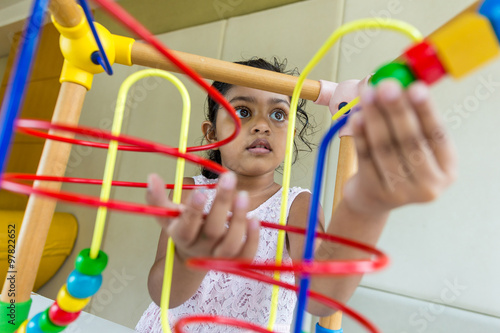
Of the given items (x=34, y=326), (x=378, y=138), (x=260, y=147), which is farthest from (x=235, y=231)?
(x=260, y=147)

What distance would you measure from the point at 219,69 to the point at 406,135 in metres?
0.37

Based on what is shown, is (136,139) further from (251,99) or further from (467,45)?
(251,99)

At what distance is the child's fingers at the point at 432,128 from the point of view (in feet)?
0.61

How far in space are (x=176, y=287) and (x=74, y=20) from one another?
14.2 inches

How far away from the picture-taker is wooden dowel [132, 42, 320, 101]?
0.51 metres

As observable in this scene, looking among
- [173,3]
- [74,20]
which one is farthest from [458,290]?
[173,3]

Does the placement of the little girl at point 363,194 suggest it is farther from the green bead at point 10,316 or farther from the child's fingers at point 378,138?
the green bead at point 10,316

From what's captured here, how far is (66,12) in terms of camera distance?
1.32 ft

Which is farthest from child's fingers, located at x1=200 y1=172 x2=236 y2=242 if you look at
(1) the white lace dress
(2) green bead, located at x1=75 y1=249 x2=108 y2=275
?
(1) the white lace dress

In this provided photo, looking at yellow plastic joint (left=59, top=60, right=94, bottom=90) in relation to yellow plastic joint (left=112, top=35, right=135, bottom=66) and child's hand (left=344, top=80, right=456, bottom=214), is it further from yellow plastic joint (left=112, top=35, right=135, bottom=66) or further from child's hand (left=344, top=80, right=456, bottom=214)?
child's hand (left=344, top=80, right=456, bottom=214)

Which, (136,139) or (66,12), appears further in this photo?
(66,12)

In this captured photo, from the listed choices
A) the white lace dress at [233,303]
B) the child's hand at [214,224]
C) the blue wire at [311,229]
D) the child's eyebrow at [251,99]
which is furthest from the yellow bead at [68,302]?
the child's eyebrow at [251,99]

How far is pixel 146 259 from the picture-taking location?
1227 millimetres

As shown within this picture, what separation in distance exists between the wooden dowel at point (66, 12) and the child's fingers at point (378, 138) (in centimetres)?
35
